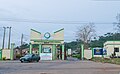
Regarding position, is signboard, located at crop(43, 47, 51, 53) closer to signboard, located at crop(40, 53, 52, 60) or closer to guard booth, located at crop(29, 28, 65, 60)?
guard booth, located at crop(29, 28, 65, 60)

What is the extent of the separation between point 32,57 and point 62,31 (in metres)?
20.1

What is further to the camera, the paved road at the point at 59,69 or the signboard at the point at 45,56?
the signboard at the point at 45,56

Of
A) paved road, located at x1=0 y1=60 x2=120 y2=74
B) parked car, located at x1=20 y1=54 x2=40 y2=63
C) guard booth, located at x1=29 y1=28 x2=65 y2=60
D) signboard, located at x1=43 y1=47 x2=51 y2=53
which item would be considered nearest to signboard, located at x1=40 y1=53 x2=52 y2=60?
guard booth, located at x1=29 y1=28 x2=65 y2=60

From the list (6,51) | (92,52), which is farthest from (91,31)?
(6,51)

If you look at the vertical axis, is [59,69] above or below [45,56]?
below

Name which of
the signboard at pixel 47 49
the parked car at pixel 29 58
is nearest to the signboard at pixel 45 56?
the signboard at pixel 47 49

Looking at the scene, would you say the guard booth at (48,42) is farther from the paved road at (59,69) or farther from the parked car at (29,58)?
the paved road at (59,69)

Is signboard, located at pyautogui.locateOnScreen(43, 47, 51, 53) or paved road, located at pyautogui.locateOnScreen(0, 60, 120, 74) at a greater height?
signboard, located at pyautogui.locateOnScreen(43, 47, 51, 53)

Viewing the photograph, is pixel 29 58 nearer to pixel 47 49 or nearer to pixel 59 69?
pixel 47 49

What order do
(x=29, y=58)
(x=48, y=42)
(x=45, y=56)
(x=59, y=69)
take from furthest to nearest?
(x=48, y=42) → (x=45, y=56) → (x=29, y=58) → (x=59, y=69)

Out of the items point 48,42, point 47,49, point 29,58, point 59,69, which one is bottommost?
point 59,69

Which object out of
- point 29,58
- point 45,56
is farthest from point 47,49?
point 29,58

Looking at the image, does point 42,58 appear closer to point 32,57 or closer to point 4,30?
point 32,57

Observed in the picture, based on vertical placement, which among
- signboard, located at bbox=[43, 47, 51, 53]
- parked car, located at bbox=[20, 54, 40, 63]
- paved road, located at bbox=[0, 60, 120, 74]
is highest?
signboard, located at bbox=[43, 47, 51, 53]
